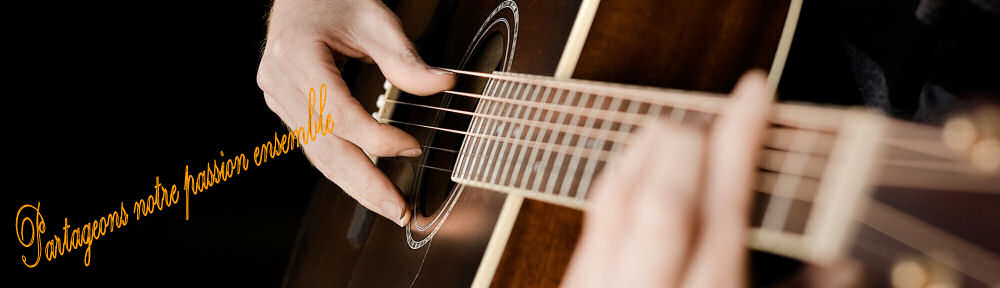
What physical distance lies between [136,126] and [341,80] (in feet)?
2.82

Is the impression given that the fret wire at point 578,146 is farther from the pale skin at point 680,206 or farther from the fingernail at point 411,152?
the fingernail at point 411,152

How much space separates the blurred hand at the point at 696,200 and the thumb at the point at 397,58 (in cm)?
49

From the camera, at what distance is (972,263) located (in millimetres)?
372

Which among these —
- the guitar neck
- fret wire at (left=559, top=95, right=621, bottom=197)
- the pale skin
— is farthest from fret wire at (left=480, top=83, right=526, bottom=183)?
the pale skin

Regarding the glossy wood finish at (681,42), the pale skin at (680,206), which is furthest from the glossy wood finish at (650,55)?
the pale skin at (680,206)

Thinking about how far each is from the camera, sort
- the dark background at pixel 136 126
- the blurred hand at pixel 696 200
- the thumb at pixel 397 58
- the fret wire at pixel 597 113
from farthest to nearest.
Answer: the dark background at pixel 136 126, the thumb at pixel 397 58, the fret wire at pixel 597 113, the blurred hand at pixel 696 200

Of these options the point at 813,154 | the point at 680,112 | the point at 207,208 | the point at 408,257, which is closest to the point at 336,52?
the point at 408,257

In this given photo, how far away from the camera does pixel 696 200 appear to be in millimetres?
373

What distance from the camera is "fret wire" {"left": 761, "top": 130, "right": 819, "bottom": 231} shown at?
0.42m

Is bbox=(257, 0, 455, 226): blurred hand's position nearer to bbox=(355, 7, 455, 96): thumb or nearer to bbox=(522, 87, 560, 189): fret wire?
bbox=(355, 7, 455, 96): thumb

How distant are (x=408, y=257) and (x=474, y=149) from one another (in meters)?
0.21

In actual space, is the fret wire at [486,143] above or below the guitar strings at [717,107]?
below

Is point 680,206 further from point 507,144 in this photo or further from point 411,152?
point 411,152

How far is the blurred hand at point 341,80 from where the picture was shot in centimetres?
85
